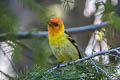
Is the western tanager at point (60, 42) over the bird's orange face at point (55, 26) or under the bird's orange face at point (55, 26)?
under

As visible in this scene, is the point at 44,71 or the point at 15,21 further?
the point at 15,21

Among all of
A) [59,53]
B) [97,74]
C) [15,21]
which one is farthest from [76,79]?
[15,21]

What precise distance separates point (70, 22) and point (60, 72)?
22.0 ft

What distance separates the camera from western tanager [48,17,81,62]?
369 cm

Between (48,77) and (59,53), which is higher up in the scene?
(48,77)

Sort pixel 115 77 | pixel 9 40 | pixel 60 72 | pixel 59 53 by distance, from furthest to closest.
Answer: pixel 9 40 → pixel 59 53 → pixel 60 72 → pixel 115 77

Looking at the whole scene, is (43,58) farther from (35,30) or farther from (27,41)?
(27,41)

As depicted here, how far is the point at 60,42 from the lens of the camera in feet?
12.2

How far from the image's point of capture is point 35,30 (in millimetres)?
4336

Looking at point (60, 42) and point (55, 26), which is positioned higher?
point (55, 26)

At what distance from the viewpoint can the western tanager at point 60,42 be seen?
12.1 ft

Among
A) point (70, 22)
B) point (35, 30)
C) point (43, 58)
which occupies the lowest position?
point (70, 22)

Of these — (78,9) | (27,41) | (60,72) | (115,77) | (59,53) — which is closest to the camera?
(115,77)

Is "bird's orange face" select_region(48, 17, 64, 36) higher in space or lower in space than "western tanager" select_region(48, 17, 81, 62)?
higher
